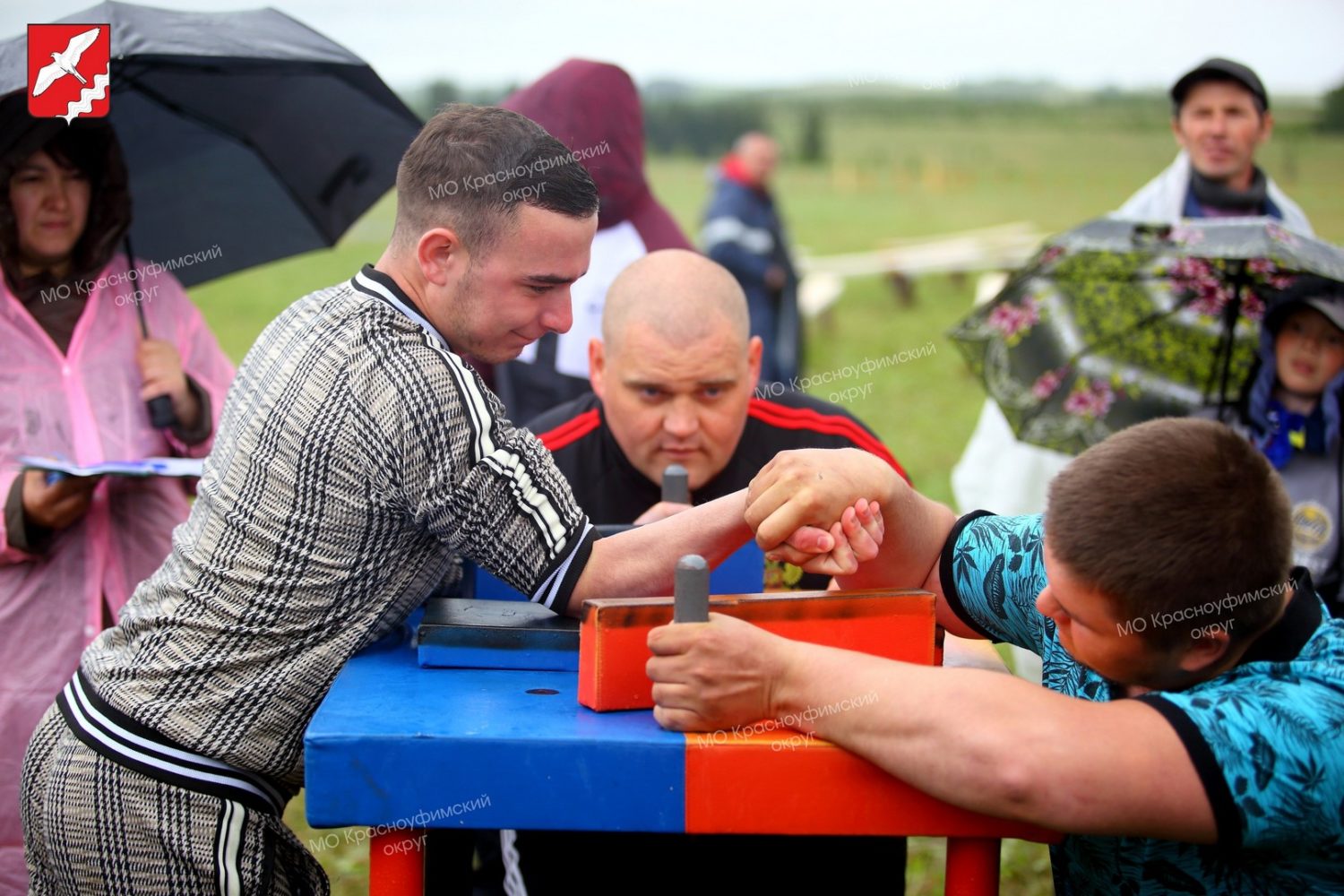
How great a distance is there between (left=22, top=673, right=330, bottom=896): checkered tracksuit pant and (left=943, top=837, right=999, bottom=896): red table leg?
111cm

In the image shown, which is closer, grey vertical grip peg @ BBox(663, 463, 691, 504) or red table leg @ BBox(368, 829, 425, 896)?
red table leg @ BBox(368, 829, 425, 896)

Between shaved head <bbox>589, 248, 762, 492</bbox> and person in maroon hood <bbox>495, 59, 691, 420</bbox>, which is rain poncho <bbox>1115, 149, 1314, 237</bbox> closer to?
person in maroon hood <bbox>495, 59, 691, 420</bbox>

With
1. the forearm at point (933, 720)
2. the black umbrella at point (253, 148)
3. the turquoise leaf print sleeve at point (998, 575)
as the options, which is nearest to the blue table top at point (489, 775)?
the forearm at point (933, 720)

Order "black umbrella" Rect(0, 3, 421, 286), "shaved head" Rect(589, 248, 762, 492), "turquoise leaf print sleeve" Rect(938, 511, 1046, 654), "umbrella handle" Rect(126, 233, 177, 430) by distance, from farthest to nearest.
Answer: "black umbrella" Rect(0, 3, 421, 286), "umbrella handle" Rect(126, 233, 177, 430), "shaved head" Rect(589, 248, 762, 492), "turquoise leaf print sleeve" Rect(938, 511, 1046, 654)

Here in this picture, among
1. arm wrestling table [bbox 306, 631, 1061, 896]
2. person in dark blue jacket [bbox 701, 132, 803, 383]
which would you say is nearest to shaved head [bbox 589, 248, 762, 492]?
arm wrestling table [bbox 306, 631, 1061, 896]

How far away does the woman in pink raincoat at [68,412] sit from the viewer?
2.97 meters

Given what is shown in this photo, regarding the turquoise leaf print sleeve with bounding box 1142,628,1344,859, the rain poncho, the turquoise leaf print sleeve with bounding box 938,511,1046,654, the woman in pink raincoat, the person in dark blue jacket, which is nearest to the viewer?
the turquoise leaf print sleeve with bounding box 1142,628,1344,859

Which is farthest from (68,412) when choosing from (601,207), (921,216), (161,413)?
(921,216)

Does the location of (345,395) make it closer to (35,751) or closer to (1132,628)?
(35,751)

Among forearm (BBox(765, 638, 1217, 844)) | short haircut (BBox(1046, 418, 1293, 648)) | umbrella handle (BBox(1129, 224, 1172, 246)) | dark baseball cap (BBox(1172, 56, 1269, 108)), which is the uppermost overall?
dark baseball cap (BBox(1172, 56, 1269, 108))

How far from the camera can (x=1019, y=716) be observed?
173 centimetres

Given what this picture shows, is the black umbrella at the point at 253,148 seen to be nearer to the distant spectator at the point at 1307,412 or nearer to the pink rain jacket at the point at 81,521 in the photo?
the pink rain jacket at the point at 81,521

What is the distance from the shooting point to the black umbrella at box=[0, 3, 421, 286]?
3.38 meters

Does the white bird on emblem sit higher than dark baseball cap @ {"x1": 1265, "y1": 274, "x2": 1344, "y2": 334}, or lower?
higher
